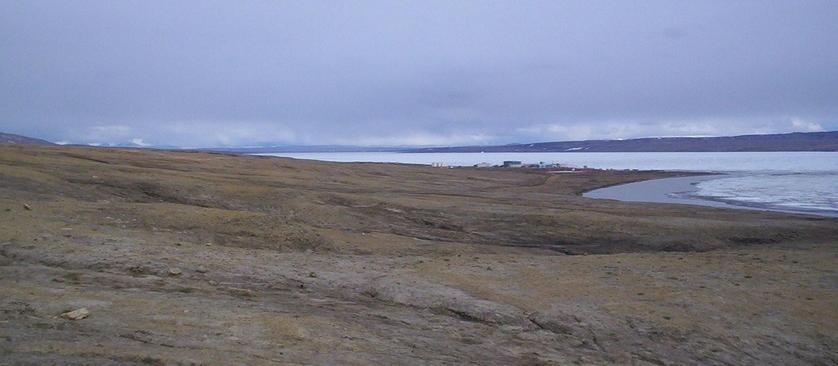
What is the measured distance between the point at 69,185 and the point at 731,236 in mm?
20933

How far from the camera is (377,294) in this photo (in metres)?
9.69

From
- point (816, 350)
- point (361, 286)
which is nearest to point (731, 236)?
point (816, 350)

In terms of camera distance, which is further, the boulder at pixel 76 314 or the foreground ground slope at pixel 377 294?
the boulder at pixel 76 314

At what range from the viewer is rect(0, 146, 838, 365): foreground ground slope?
6797 millimetres

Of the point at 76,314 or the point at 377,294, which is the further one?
the point at 377,294

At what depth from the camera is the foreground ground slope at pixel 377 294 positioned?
6797 millimetres

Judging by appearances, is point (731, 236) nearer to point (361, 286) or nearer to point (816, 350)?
point (816, 350)

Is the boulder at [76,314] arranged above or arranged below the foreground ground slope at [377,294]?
above

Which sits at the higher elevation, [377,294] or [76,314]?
[76,314]

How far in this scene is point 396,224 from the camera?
20406mm

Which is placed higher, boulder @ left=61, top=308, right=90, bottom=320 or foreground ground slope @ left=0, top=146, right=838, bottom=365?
boulder @ left=61, top=308, right=90, bottom=320

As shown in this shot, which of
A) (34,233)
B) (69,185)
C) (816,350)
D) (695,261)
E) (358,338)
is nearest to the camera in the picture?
(358,338)

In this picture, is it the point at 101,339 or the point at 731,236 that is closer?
the point at 101,339

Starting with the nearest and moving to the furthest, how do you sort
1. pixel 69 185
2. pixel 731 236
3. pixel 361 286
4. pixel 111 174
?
pixel 361 286
pixel 731 236
pixel 69 185
pixel 111 174
